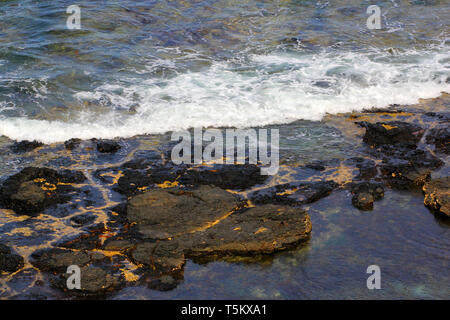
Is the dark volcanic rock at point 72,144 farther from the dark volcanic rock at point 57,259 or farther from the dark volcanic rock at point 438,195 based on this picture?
the dark volcanic rock at point 438,195

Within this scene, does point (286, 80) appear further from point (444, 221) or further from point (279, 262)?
point (279, 262)

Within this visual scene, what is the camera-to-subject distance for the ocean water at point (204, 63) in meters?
10.0

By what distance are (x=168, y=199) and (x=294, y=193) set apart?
5.67ft

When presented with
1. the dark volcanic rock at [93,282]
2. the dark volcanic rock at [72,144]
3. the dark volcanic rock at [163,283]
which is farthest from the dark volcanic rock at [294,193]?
the dark volcanic rock at [72,144]

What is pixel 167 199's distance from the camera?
21.9 feet

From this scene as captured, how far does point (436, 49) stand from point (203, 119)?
24.8 ft

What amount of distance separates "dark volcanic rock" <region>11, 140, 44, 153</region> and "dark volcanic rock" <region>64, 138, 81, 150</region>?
0.47 m

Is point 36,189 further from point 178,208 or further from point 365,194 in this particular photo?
point 365,194

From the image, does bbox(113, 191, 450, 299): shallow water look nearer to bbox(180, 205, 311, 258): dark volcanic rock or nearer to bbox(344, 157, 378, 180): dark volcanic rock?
bbox(180, 205, 311, 258): dark volcanic rock

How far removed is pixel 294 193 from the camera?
23.2 ft

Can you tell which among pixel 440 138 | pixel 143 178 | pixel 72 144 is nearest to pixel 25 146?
pixel 72 144

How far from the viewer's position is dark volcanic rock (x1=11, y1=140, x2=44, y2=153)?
8.52 m

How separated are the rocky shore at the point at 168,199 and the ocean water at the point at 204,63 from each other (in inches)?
55.9
